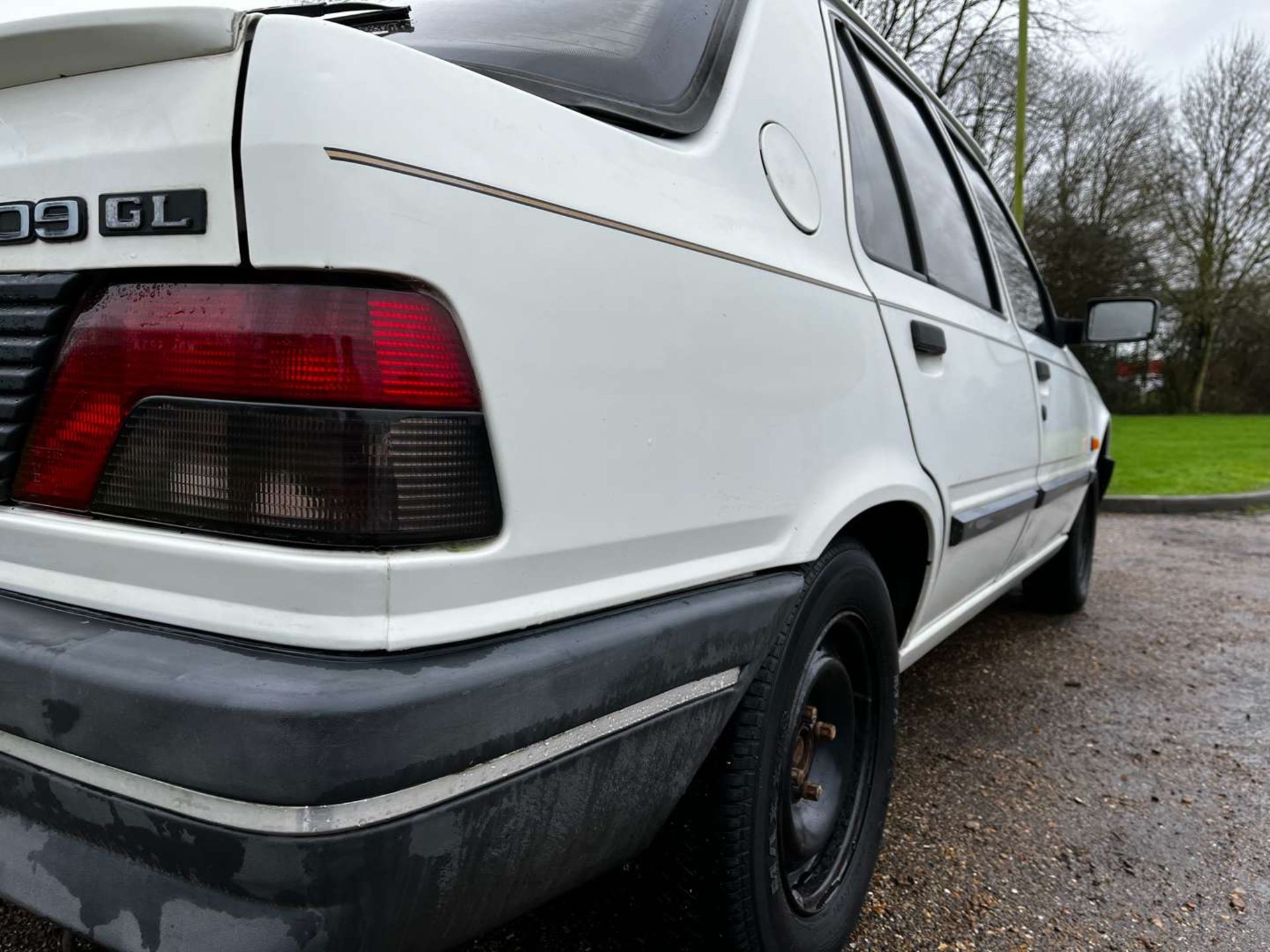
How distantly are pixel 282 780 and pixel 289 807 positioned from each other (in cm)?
3

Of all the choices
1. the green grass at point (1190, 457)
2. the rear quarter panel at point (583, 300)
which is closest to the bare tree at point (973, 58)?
the green grass at point (1190, 457)

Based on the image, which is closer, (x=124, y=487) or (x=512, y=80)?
(x=124, y=487)

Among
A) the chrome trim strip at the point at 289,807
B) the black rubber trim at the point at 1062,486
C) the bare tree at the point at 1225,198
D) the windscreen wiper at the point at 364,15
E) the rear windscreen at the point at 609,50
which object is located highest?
the bare tree at the point at 1225,198

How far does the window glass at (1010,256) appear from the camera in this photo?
291 cm

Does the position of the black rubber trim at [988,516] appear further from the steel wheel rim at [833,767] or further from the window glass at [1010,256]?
the window glass at [1010,256]

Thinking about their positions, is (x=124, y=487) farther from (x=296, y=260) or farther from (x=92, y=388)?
(x=296, y=260)

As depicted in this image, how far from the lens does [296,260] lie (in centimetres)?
82

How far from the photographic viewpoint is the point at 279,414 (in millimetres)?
853

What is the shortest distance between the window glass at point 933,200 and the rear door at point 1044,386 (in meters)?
0.21

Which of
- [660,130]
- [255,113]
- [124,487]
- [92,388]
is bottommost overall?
[124,487]

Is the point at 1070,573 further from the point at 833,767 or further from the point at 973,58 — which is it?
the point at 973,58

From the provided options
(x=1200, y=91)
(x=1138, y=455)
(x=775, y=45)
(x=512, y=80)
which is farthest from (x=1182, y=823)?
(x=1200, y=91)

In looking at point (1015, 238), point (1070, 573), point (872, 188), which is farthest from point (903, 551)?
point (1070, 573)

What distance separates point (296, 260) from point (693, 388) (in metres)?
0.52
